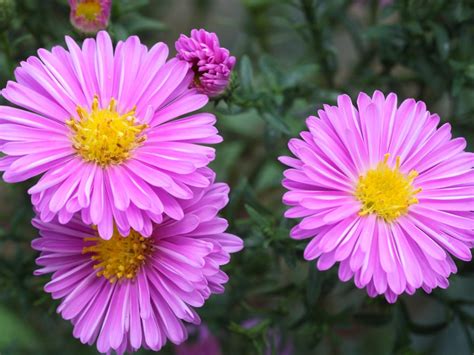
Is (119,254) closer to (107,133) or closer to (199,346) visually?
(107,133)

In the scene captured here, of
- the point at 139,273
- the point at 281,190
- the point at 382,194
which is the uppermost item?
the point at 281,190

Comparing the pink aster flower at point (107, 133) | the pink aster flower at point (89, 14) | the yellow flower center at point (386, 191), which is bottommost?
the pink aster flower at point (107, 133)

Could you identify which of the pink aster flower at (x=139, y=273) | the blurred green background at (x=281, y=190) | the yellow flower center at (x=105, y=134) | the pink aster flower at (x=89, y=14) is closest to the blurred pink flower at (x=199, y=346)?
the blurred green background at (x=281, y=190)

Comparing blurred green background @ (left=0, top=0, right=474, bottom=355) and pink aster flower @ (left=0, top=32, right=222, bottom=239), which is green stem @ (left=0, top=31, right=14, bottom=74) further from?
pink aster flower @ (left=0, top=32, right=222, bottom=239)

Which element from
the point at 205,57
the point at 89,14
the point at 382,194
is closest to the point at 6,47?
the point at 89,14

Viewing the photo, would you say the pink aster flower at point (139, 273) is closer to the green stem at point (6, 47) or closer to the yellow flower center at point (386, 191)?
the yellow flower center at point (386, 191)

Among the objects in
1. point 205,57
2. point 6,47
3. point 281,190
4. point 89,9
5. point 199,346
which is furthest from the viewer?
point 281,190
